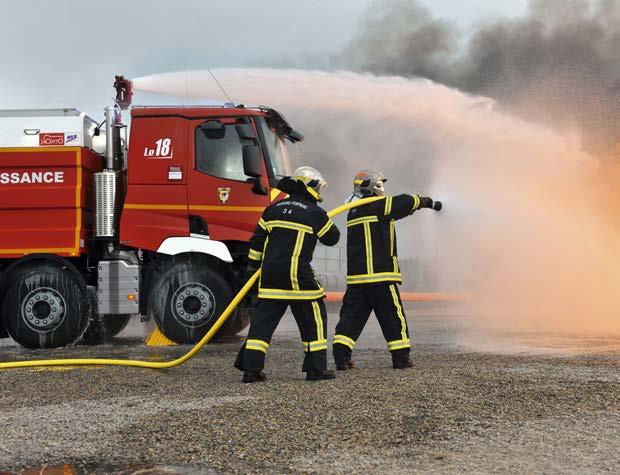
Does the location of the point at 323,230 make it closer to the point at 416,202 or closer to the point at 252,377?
the point at 416,202

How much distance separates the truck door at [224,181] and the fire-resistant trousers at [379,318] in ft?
8.66

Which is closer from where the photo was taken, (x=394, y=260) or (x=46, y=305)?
(x=394, y=260)

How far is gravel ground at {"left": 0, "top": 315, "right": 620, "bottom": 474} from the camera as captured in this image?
3779 millimetres

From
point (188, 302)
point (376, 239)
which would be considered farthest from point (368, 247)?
point (188, 302)

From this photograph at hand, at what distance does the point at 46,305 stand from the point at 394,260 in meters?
4.70

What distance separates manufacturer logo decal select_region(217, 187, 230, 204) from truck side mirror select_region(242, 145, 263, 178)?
17.8 inches

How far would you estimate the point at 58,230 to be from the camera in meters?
9.52

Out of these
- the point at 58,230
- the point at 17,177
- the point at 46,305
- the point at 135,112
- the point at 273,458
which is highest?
the point at 135,112

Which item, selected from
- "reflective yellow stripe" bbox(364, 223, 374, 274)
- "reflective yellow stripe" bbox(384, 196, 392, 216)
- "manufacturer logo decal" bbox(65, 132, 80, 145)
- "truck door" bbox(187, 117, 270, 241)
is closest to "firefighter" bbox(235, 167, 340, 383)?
"reflective yellow stripe" bbox(364, 223, 374, 274)

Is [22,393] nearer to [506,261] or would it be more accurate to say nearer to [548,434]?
[548,434]

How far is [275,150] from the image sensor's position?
9.67m

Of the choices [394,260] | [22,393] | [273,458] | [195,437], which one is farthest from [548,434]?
[22,393]

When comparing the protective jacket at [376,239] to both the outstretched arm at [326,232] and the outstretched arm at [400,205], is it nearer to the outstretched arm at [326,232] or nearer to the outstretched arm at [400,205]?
the outstretched arm at [400,205]

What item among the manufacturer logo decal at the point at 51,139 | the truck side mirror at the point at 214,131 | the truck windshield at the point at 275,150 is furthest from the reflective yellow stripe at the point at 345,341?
the manufacturer logo decal at the point at 51,139
